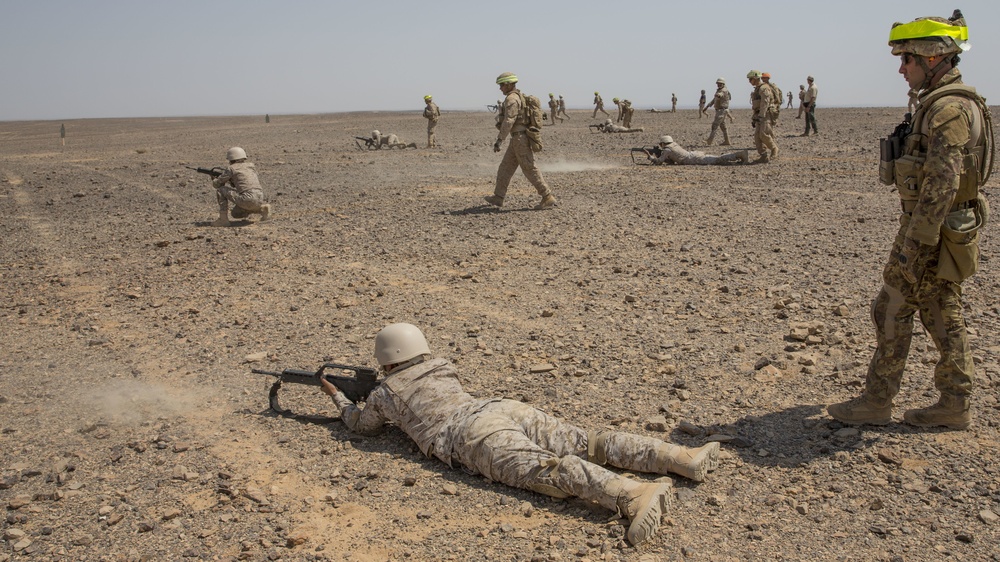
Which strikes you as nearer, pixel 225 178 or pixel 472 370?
pixel 472 370

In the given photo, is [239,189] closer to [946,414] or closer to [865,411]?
[865,411]

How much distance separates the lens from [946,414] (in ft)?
15.6

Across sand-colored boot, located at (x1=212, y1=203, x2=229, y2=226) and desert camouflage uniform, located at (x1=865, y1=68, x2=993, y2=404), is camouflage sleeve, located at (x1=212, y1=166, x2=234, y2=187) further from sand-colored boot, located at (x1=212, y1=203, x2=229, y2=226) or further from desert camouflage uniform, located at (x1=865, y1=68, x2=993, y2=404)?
desert camouflage uniform, located at (x1=865, y1=68, x2=993, y2=404)

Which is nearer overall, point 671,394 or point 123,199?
point 671,394

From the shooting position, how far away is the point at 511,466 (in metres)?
4.28

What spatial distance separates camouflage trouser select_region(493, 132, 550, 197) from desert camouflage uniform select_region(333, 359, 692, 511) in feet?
24.3

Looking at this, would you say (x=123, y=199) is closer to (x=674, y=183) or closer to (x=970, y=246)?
(x=674, y=183)

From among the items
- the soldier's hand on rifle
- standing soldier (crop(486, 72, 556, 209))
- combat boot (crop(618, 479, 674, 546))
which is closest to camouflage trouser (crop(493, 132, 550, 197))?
standing soldier (crop(486, 72, 556, 209))

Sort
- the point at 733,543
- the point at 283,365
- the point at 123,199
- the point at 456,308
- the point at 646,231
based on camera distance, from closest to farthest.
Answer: the point at 733,543
the point at 283,365
the point at 456,308
the point at 646,231
the point at 123,199

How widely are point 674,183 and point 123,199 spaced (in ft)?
32.7

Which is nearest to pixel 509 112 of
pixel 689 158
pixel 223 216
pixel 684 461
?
pixel 223 216

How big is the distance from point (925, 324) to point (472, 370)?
9.91 feet

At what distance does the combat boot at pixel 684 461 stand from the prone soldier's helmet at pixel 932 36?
8.10 ft

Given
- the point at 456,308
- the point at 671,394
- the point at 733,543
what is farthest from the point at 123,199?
the point at 733,543
